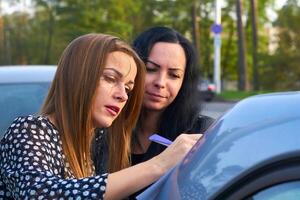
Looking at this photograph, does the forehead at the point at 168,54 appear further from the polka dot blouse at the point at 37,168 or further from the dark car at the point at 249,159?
the dark car at the point at 249,159

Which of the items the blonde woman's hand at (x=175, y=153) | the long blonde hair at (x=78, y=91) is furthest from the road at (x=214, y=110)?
the long blonde hair at (x=78, y=91)

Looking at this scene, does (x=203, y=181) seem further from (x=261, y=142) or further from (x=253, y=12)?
(x=253, y=12)

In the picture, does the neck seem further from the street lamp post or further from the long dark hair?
the street lamp post

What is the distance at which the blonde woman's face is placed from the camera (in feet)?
5.64

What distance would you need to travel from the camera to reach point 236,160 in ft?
3.92

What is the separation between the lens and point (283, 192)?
1155 millimetres

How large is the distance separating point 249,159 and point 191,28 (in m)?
38.6

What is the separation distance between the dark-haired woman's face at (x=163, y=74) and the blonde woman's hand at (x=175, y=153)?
0.80 m

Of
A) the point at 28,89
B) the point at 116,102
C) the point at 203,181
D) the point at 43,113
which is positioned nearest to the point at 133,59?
the point at 116,102

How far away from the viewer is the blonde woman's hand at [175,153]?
1557 mm

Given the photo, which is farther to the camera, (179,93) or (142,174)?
(179,93)

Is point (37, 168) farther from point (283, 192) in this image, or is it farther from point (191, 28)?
point (191, 28)

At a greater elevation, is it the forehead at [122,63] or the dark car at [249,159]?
the forehead at [122,63]

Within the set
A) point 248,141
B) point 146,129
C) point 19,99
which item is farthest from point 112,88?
point 19,99
